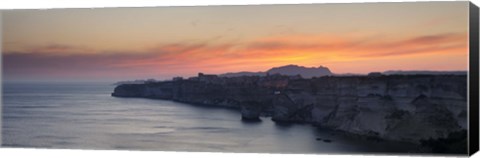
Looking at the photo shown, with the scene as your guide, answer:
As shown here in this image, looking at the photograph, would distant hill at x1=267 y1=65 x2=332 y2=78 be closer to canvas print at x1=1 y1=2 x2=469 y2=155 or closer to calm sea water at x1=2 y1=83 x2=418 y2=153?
canvas print at x1=1 y1=2 x2=469 y2=155

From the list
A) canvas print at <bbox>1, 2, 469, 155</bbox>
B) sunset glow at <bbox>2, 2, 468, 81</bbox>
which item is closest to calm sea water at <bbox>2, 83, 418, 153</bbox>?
canvas print at <bbox>1, 2, 469, 155</bbox>

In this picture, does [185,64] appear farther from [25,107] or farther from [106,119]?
[25,107]

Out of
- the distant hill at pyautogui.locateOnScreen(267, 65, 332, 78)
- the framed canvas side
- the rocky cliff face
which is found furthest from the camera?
the distant hill at pyautogui.locateOnScreen(267, 65, 332, 78)

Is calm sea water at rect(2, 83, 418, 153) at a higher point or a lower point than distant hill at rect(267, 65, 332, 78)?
lower

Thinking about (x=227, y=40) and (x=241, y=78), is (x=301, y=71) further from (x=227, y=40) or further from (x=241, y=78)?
(x=227, y=40)

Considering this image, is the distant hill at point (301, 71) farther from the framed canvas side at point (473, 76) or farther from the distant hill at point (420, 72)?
the framed canvas side at point (473, 76)

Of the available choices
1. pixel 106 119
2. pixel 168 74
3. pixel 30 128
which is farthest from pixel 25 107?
pixel 168 74
